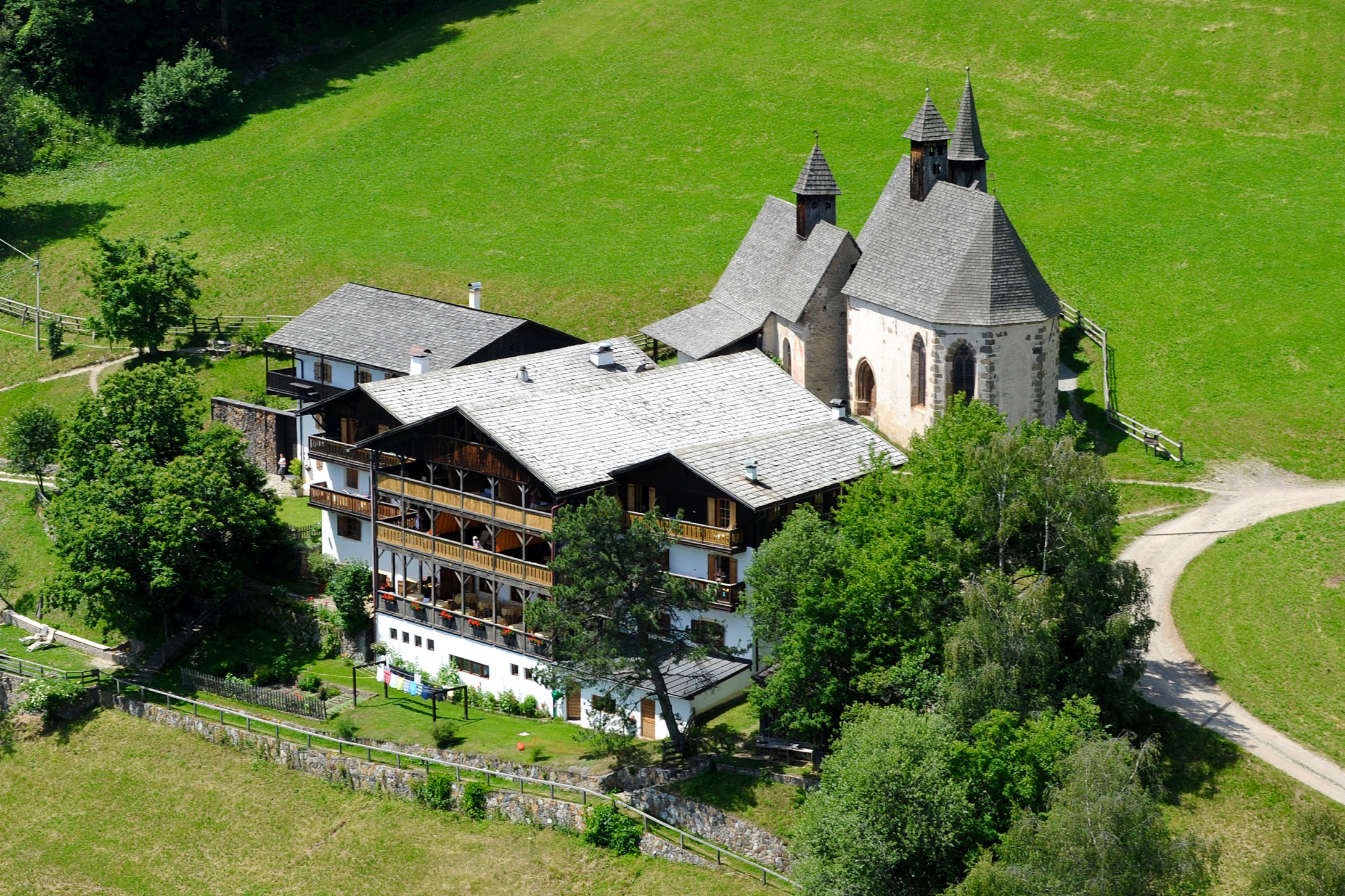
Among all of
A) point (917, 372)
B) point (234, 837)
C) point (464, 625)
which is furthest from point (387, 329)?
point (234, 837)

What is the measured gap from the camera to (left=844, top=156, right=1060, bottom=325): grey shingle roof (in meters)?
69.1

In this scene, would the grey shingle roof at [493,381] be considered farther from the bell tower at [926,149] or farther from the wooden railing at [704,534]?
the bell tower at [926,149]

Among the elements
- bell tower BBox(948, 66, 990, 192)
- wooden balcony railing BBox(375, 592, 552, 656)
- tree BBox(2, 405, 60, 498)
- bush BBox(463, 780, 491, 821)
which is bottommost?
bush BBox(463, 780, 491, 821)

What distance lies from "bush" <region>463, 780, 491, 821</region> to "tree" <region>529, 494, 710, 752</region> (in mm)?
4821

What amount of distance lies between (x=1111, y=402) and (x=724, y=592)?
26.3m

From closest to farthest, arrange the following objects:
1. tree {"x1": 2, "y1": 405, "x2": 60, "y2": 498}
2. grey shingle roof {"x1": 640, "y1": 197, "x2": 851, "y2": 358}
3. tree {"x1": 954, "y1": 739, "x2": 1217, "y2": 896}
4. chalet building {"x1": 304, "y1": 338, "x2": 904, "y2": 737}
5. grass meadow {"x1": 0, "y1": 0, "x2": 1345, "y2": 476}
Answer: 1. tree {"x1": 954, "y1": 739, "x2": 1217, "y2": 896}
2. chalet building {"x1": 304, "y1": 338, "x2": 904, "y2": 737}
3. grey shingle roof {"x1": 640, "y1": 197, "x2": 851, "y2": 358}
4. tree {"x1": 2, "y1": 405, "x2": 60, "y2": 498}
5. grass meadow {"x1": 0, "y1": 0, "x2": 1345, "y2": 476}

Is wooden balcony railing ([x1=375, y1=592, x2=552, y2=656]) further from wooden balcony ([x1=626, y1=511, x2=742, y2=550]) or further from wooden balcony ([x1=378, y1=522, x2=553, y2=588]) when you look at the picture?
wooden balcony ([x1=626, y1=511, x2=742, y2=550])

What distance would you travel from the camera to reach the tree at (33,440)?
77.1 m

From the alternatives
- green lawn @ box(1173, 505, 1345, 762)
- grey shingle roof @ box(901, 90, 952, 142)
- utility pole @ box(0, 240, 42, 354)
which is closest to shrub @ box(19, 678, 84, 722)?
utility pole @ box(0, 240, 42, 354)

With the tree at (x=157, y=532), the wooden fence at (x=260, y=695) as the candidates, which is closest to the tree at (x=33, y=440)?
the tree at (x=157, y=532)

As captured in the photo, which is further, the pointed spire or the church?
the pointed spire

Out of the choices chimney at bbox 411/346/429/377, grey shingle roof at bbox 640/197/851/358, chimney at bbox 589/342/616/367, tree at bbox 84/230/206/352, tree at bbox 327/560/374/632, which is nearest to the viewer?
tree at bbox 327/560/374/632

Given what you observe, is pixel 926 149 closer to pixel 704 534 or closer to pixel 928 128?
pixel 928 128

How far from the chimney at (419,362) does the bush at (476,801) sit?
21.9 meters
